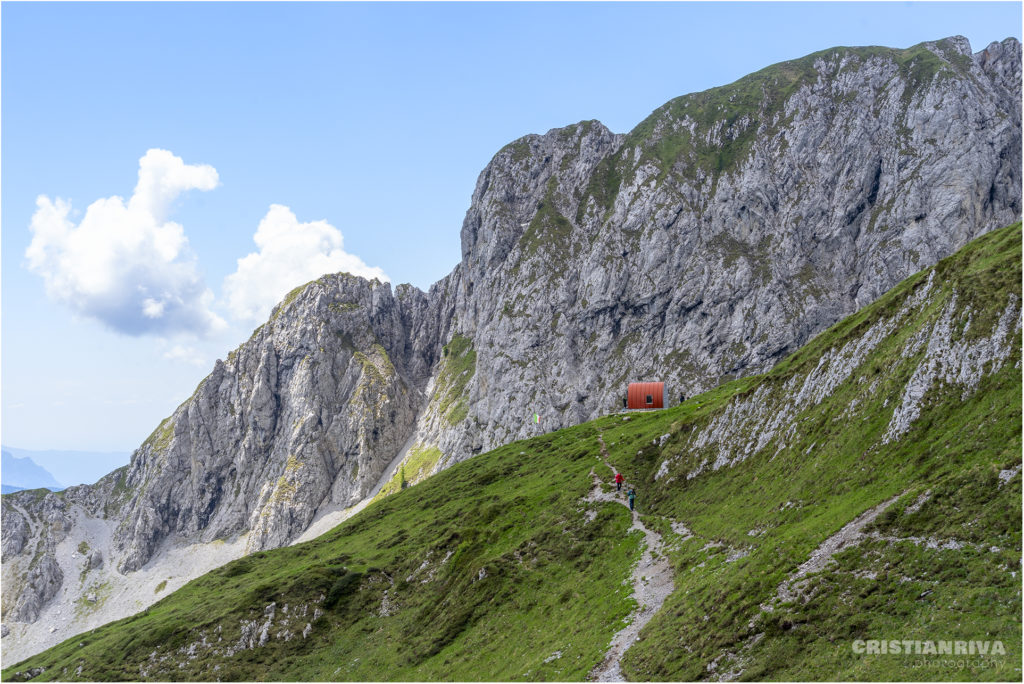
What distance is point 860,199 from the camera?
17912 centimetres

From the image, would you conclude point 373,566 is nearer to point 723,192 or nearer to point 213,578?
point 213,578

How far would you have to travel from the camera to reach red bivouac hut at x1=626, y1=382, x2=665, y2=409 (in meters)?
124

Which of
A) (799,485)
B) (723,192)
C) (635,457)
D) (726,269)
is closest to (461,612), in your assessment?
(635,457)

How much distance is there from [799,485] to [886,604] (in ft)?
61.6

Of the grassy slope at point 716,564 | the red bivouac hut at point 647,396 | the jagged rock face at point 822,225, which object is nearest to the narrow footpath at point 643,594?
the grassy slope at point 716,564

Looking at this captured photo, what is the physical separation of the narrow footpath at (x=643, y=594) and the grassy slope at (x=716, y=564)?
1185 millimetres

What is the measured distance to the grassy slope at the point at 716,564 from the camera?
28.6 m

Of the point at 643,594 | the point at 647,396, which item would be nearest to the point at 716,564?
the point at 643,594

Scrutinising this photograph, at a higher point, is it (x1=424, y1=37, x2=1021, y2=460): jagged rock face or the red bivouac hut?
(x1=424, y1=37, x2=1021, y2=460): jagged rock face

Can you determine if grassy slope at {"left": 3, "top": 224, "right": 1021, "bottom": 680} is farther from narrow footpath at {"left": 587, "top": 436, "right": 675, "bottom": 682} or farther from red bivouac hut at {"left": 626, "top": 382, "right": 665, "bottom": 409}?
red bivouac hut at {"left": 626, "top": 382, "right": 665, "bottom": 409}

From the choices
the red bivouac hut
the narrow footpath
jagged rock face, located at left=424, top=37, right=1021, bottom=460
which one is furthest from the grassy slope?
jagged rock face, located at left=424, top=37, right=1021, bottom=460

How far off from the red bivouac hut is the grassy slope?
17.3 metres

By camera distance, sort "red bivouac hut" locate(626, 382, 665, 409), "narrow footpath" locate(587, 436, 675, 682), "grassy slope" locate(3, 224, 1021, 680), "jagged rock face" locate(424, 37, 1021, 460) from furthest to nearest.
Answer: "jagged rock face" locate(424, 37, 1021, 460) → "red bivouac hut" locate(626, 382, 665, 409) → "narrow footpath" locate(587, 436, 675, 682) → "grassy slope" locate(3, 224, 1021, 680)

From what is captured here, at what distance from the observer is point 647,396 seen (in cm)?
12538
